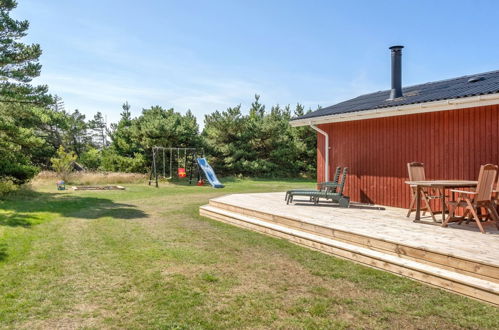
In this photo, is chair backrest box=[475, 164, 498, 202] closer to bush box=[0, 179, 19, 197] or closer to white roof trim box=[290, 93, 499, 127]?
white roof trim box=[290, 93, 499, 127]

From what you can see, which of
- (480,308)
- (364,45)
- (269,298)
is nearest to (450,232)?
(480,308)

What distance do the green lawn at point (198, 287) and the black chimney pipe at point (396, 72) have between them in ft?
15.8

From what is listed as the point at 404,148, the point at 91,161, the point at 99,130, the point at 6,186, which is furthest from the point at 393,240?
the point at 99,130

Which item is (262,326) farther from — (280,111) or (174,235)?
(280,111)

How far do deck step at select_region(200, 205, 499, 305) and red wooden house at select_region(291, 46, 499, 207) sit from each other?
2.88m

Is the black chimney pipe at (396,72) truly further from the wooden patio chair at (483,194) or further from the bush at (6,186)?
the bush at (6,186)

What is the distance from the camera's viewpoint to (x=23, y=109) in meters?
11.3

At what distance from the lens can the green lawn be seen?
291 cm

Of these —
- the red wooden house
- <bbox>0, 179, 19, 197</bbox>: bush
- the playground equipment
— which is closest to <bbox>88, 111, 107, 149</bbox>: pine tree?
the playground equipment

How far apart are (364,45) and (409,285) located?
36.4 feet

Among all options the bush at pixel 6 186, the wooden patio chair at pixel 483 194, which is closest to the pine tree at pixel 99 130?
the bush at pixel 6 186

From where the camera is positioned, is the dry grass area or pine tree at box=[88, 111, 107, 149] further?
pine tree at box=[88, 111, 107, 149]

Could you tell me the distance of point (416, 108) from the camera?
6.53 meters

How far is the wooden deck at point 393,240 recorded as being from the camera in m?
3.45
